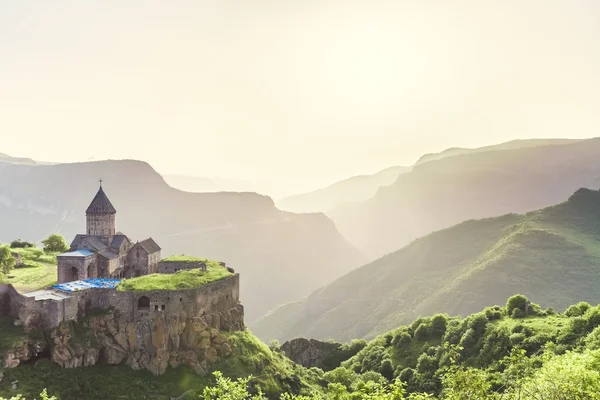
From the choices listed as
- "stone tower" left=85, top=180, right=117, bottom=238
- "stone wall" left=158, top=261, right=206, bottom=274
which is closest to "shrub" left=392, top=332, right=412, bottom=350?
"stone wall" left=158, top=261, right=206, bottom=274

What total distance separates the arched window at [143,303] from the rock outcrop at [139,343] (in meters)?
1.28

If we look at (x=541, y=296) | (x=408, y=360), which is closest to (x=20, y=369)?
(x=408, y=360)

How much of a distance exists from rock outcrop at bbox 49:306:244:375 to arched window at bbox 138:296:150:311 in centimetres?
128

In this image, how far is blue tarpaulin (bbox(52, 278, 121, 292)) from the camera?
47.0 metres

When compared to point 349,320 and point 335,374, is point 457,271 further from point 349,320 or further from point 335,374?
point 335,374

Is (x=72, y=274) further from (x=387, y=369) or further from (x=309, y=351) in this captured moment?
(x=309, y=351)

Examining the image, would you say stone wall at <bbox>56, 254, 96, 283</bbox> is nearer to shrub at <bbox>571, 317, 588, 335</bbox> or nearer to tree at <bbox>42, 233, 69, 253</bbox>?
tree at <bbox>42, 233, 69, 253</bbox>

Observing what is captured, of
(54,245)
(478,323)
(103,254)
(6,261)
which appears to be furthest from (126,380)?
(478,323)

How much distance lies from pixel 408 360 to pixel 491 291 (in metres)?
55.7

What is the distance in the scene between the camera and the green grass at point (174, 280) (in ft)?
159

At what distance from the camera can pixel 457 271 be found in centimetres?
13400

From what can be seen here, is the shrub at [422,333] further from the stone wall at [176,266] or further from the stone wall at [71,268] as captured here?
the stone wall at [71,268]

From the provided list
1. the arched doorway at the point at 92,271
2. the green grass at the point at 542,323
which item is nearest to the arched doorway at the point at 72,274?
the arched doorway at the point at 92,271

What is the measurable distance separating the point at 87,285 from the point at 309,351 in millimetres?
47762
